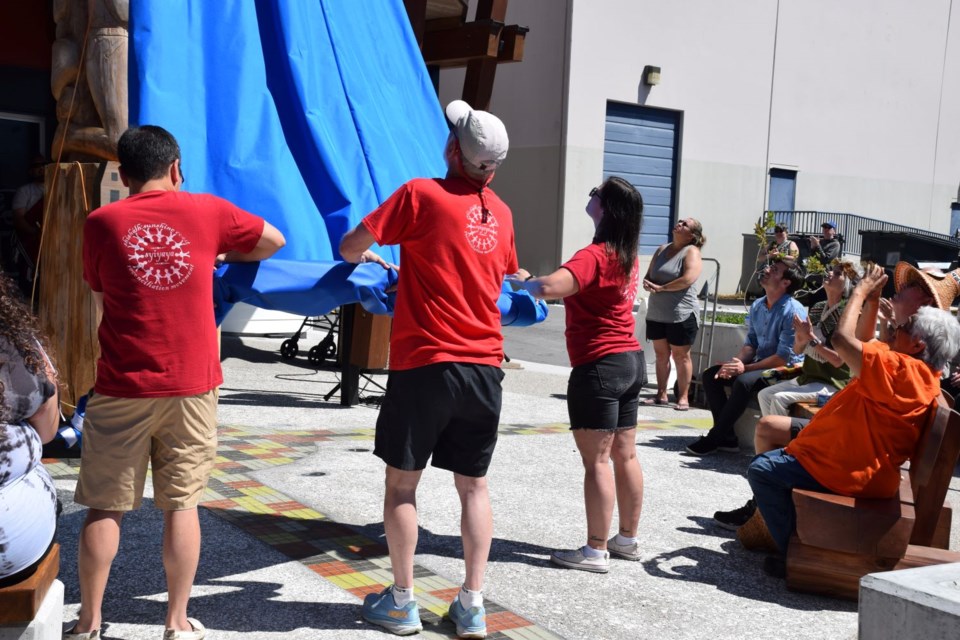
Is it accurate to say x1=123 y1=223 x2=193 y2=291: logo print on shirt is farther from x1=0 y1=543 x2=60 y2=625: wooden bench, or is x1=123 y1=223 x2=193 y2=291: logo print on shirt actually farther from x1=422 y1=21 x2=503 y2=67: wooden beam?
x1=422 y1=21 x2=503 y2=67: wooden beam

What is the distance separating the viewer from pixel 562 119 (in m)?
20.6

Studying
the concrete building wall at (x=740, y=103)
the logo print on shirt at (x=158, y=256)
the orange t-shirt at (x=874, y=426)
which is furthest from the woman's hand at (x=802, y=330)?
the concrete building wall at (x=740, y=103)

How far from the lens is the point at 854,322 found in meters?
4.37

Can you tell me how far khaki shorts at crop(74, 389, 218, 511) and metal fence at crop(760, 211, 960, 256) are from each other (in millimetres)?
22890

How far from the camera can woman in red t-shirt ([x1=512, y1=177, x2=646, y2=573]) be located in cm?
455

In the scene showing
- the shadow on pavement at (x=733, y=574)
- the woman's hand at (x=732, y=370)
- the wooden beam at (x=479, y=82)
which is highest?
the wooden beam at (x=479, y=82)

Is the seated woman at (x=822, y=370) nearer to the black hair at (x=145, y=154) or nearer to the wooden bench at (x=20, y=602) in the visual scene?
the black hair at (x=145, y=154)

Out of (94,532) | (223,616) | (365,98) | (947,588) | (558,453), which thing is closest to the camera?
(947,588)

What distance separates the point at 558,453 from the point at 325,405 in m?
2.38

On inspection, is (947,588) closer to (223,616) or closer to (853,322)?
(853,322)

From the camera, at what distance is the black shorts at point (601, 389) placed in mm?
4555

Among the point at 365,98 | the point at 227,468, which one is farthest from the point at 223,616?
the point at 365,98

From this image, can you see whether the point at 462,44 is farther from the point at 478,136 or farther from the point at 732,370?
the point at 478,136

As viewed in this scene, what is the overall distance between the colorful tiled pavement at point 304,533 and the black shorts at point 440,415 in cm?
66
